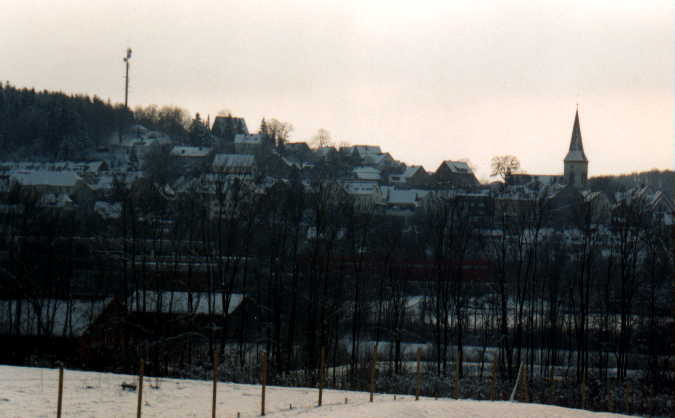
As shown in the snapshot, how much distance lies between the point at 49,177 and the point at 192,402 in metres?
85.0

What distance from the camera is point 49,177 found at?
94.7 meters

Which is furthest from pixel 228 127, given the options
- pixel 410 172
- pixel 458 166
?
pixel 458 166

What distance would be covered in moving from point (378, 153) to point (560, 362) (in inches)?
4535

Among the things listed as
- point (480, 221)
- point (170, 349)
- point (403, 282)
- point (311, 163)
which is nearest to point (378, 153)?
point (311, 163)

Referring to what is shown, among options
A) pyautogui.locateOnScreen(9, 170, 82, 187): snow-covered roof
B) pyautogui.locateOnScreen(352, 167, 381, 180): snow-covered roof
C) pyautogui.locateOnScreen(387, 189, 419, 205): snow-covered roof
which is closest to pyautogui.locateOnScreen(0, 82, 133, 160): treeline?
pyautogui.locateOnScreen(9, 170, 82, 187): snow-covered roof

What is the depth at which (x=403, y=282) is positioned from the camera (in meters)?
42.4

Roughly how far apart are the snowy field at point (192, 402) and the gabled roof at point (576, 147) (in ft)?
310

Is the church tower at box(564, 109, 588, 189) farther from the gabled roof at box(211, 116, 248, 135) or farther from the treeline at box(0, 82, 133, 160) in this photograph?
the treeline at box(0, 82, 133, 160)

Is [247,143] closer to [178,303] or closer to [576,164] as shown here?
[576,164]

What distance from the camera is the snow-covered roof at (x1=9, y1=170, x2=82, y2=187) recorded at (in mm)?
91812

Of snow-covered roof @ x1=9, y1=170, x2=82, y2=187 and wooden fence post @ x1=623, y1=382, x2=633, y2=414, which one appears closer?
wooden fence post @ x1=623, y1=382, x2=633, y2=414

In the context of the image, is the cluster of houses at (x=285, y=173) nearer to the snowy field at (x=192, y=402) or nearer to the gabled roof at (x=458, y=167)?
the gabled roof at (x=458, y=167)

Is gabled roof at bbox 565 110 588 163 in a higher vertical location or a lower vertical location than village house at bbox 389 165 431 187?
higher

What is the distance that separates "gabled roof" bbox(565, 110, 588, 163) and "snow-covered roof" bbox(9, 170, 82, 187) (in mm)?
68442
